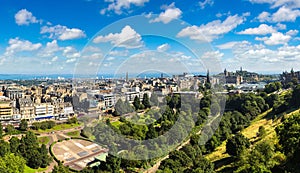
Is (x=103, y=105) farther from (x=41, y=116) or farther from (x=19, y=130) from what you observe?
(x=19, y=130)

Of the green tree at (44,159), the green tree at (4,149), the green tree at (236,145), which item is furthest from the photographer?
the green tree at (44,159)

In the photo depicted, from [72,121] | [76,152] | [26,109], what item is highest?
[26,109]

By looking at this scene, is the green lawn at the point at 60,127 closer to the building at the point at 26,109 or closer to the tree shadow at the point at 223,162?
the building at the point at 26,109

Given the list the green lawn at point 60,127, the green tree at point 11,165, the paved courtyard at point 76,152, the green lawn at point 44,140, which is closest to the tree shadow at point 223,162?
the paved courtyard at point 76,152

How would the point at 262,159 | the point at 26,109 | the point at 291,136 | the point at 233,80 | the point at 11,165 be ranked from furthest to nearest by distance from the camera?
the point at 233,80, the point at 26,109, the point at 11,165, the point at 262,159, the point at 291,136

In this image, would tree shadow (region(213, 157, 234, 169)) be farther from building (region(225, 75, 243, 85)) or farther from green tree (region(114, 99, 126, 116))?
building (region(225, 75, 243, 85))

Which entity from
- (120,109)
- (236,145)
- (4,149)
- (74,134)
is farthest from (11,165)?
(120,109)

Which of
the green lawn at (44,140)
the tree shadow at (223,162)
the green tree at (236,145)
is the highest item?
the green tree at (236,145)

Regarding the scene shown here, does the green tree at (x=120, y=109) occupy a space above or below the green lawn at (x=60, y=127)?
above

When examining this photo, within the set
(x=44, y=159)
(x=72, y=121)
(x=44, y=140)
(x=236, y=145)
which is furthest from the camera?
(x=72, y=121)

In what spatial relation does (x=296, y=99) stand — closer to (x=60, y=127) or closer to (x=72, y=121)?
(x=72, y=121)

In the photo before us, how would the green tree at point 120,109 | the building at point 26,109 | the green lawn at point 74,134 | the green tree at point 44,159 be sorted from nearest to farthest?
the green tree at point 44,159 → the green lawn at point 74,134 → the green tree at point 120,109 → the building at point 26,109
